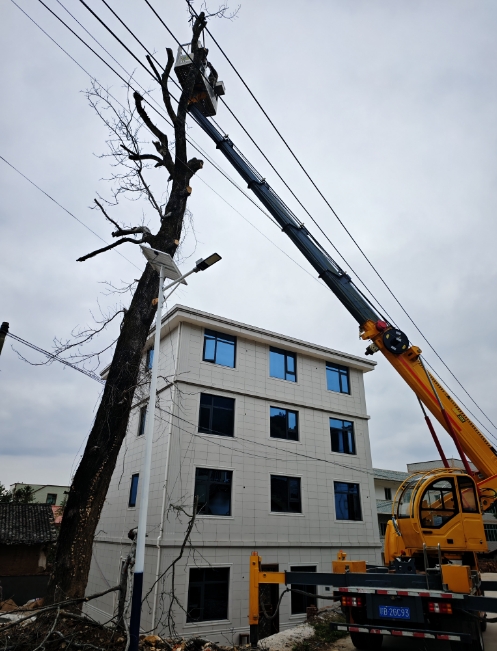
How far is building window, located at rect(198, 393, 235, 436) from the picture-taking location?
16531 mm

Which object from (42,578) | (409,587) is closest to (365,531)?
(409,587)

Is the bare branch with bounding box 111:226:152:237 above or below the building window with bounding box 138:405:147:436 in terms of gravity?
above

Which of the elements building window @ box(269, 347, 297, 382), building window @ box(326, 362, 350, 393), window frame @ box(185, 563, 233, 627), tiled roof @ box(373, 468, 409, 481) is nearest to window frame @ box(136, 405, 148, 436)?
building window @ box(269, 347, 297, 382)

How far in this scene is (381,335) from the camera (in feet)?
37.9

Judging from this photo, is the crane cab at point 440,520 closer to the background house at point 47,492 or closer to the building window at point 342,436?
the building window at point 342,436

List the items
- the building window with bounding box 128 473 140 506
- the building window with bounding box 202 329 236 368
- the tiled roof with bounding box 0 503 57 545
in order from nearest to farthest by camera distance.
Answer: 1. the building window with bounding box 128 473 140 506
2. the building window with bounding box 202 329 236 368
3. the tiled roof with bounding box 0 503 57 545

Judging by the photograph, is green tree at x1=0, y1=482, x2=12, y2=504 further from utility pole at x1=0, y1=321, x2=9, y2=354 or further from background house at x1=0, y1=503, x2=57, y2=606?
utility pole at x1=0, y1=321, x2=9, y2=354

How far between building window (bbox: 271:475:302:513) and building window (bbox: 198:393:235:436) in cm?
277

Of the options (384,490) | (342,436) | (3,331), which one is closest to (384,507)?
(384,490)

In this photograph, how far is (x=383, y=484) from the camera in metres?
33.8

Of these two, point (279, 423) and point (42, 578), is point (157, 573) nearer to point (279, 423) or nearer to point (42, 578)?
point (279, 423)

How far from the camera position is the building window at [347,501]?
18.7 metres

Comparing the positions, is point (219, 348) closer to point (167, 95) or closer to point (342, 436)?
point (342, 436)

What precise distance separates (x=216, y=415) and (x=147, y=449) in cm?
1120
